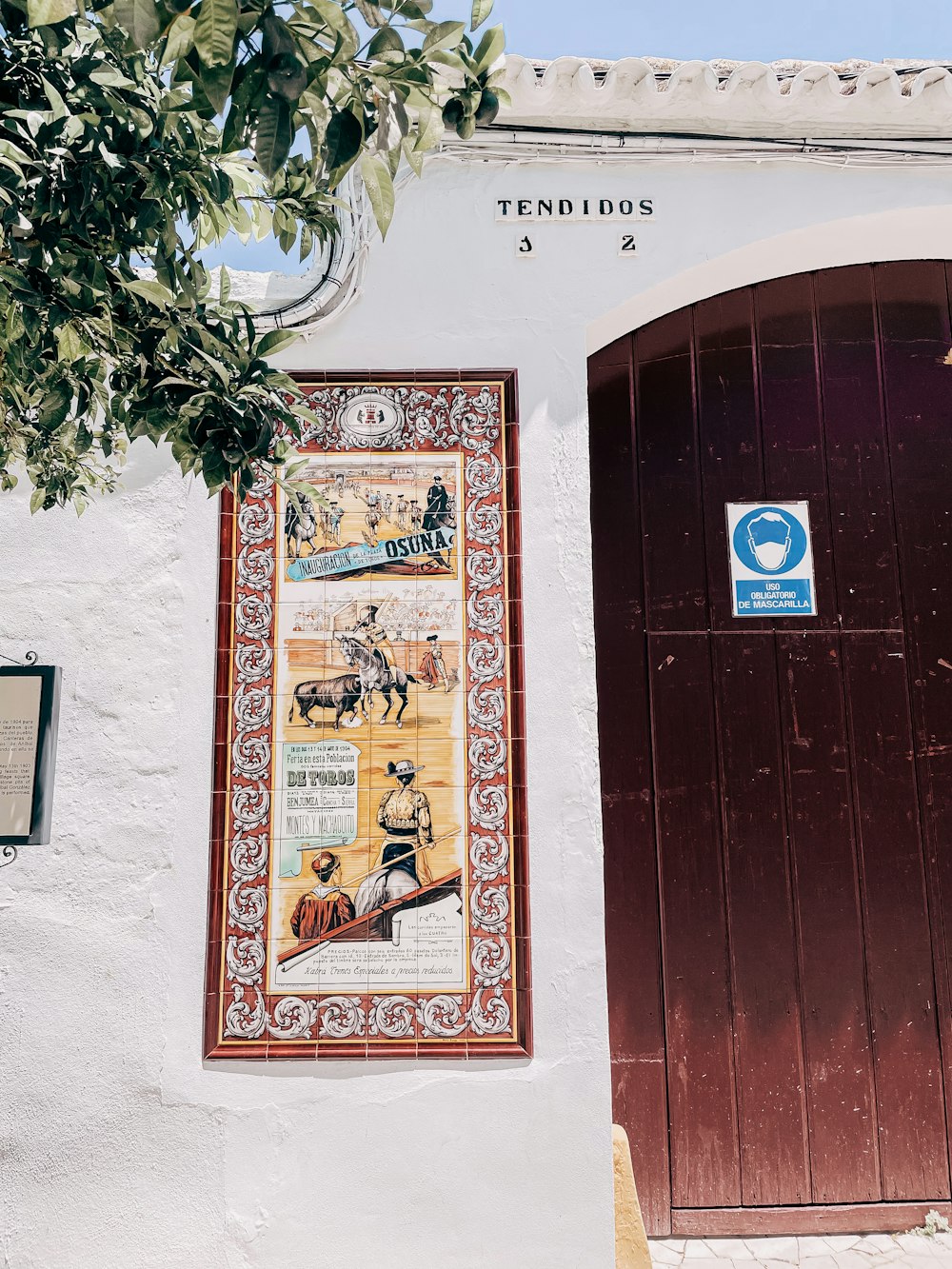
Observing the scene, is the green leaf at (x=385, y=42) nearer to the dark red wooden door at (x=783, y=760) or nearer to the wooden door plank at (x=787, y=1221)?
the dark red wooden door at (x=783, y=760)

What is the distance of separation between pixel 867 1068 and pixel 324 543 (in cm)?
257

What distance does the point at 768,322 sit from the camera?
3.72 m

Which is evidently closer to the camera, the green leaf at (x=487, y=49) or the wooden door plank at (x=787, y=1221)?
the green leaf at (x=487, y=49)

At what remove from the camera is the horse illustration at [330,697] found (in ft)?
10.0

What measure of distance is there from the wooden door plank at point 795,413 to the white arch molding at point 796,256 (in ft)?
0.37

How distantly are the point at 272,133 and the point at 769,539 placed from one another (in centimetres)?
272

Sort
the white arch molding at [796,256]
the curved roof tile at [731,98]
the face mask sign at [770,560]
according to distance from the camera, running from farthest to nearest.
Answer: the face mask sign at [770,560]
the white arch molding at [796,256]
the curved roof tile at [731,98]

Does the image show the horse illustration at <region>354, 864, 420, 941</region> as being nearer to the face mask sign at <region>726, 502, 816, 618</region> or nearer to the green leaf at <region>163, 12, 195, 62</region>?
the face mask sign at <region>726, 502, 816, 618</region>

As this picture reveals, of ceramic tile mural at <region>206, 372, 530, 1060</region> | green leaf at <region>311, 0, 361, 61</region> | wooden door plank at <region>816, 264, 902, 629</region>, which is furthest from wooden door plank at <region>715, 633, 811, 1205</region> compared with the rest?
green leaf at <region>311, 0, 361, 61</region>

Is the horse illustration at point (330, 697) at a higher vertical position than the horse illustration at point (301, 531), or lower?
lower

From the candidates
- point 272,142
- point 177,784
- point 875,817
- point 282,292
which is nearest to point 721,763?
point 875,817

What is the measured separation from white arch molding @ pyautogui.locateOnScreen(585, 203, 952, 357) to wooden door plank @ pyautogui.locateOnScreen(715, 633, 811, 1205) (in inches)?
48.1

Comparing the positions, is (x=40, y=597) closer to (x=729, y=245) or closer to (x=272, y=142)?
(x=272, y=142)

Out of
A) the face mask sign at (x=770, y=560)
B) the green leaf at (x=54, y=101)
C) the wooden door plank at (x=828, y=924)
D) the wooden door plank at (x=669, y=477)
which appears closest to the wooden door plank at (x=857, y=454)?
the face mask sign at (x=770, y=560)
